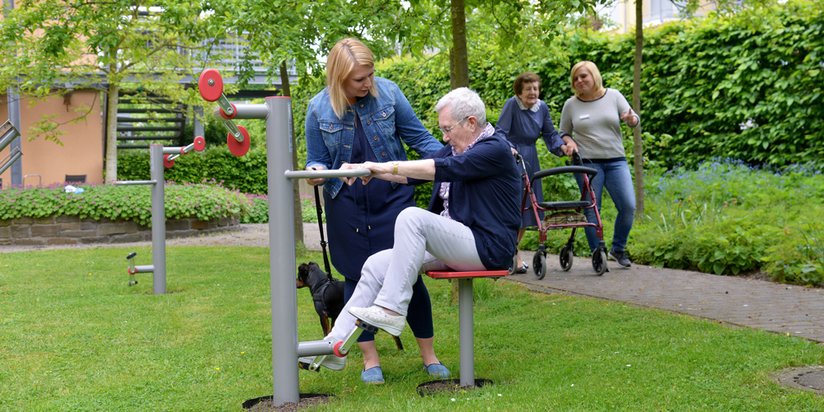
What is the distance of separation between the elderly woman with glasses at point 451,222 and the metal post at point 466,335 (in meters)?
0.11

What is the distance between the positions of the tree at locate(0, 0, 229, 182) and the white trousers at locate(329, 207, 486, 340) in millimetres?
5603

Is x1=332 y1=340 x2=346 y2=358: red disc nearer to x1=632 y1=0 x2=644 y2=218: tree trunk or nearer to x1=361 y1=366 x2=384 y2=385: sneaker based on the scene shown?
x1=361 y1=366 x2=384 y2=385: sneaker

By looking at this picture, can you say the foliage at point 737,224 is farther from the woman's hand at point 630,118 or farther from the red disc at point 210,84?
the red disc at point 210,84

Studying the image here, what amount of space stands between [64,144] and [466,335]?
1736cm

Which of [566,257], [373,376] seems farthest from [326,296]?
[566,257]

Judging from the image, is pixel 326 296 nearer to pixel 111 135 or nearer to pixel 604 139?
pixel 604 139

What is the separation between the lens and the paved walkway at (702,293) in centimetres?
543

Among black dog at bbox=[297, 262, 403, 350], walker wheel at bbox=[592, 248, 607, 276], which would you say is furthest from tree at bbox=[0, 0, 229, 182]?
black dog at bbox=[297, 262, 403, 350]

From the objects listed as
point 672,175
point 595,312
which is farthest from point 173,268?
point 672,175

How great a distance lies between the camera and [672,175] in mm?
13062

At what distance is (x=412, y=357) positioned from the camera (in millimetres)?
4957

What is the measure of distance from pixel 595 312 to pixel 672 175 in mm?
7721

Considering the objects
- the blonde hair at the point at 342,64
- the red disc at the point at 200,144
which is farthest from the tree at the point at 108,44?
the blonde hair at the point at 342,64

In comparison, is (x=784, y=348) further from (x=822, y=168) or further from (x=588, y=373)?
(x=822, y=168)
